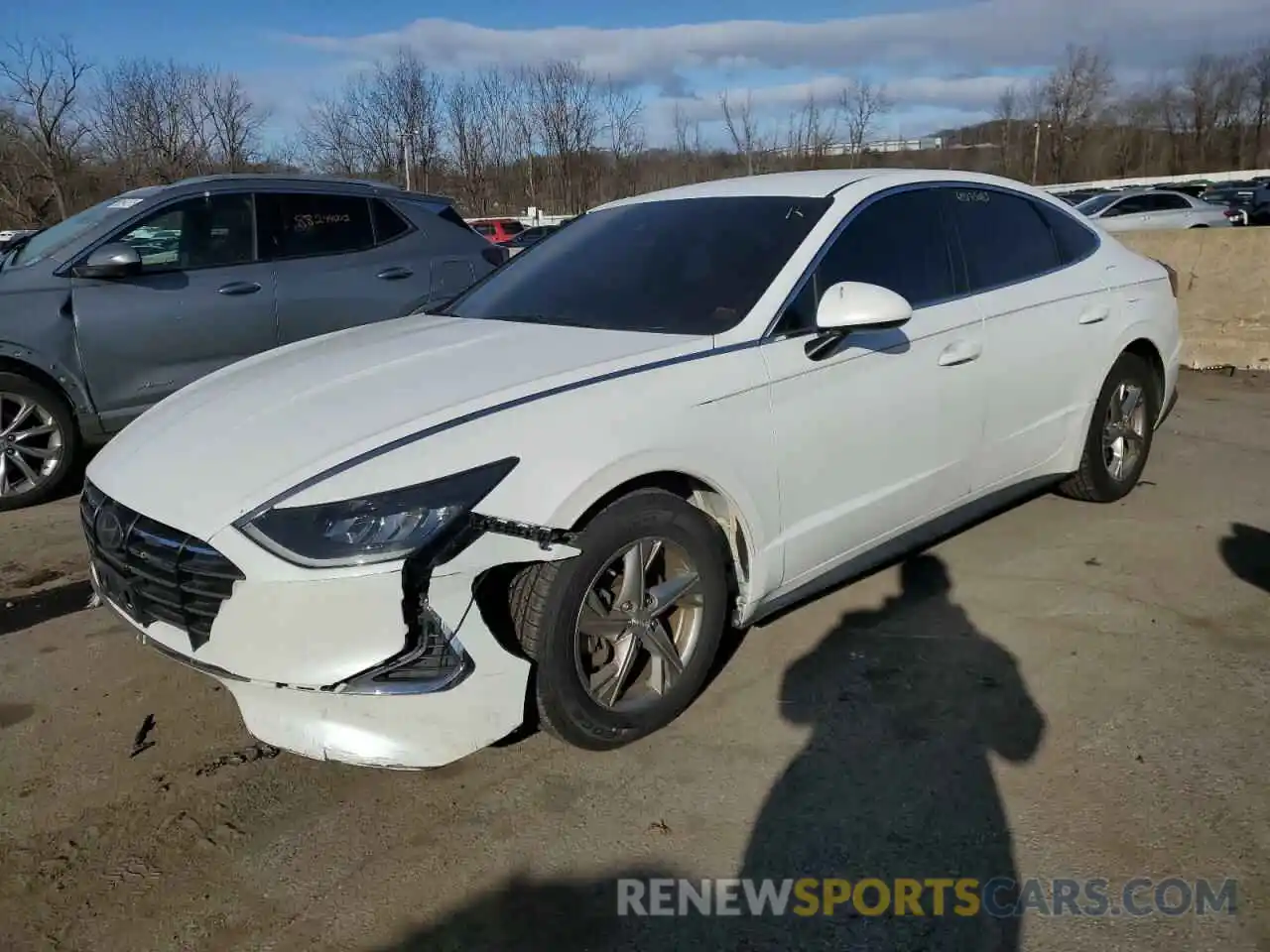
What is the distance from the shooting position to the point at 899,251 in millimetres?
3660

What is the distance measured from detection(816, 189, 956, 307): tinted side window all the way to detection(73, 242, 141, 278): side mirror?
4.12 m

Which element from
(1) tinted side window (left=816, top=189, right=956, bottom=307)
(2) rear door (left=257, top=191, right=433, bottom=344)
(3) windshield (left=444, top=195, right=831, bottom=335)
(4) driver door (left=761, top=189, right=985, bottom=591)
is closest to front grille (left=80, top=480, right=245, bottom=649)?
(3) windshield (left=444, top=195, right=831, bottom=335)

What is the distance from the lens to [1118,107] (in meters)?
69.2

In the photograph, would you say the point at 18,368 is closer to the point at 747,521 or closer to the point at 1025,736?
the point at 747,521

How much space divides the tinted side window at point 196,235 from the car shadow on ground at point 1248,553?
18.5 feet

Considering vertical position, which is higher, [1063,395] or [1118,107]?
[1118,107]

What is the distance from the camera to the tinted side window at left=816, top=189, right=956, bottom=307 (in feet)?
11.2

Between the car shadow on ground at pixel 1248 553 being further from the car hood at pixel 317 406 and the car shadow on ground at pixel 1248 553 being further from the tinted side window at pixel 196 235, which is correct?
the tinted side window at pixel 196 235

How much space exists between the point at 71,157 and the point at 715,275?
111 feet

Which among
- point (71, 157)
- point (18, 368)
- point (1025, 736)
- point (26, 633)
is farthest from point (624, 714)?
point (71, 157)

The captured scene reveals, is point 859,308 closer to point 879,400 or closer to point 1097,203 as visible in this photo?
point 879,400

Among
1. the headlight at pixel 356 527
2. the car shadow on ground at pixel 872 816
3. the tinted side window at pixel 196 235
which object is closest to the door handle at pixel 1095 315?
the car shadow on ground at pixel 872 816

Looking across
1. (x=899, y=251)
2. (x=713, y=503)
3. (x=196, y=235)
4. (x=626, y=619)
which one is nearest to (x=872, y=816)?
(x=626, y=619)

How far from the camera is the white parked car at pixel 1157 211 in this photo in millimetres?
19781
